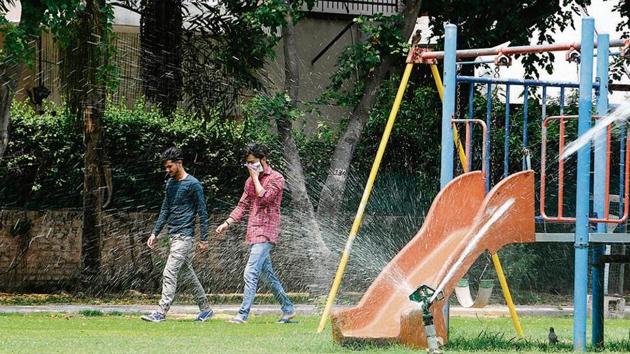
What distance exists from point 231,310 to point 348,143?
4038 mm

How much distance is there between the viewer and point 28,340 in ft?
34.4

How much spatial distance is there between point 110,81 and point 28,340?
296 inches

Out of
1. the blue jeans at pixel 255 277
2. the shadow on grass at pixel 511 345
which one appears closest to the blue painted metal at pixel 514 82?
the shadow on grass at pixel 511 345

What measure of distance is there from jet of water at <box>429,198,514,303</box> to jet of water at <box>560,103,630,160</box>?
22.5 inches

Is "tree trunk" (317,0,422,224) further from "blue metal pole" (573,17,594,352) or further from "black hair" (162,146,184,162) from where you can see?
"blue metal pole" (573,17,594,352)

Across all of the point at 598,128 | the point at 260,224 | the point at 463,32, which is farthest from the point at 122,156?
the point at 598,128

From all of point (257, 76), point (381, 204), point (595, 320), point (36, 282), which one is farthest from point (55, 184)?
point (595, 320)

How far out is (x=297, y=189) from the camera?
1881 cm

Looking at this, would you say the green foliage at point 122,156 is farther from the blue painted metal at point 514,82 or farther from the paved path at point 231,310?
the blue painted metal at point 514,82

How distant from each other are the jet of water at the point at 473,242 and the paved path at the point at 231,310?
19.9ft

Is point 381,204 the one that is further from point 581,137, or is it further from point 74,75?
point 581,137

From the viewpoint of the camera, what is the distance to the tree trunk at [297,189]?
18.4 meters

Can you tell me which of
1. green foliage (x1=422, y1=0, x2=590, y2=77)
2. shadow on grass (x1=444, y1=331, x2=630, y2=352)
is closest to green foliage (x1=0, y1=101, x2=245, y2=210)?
green foliage (x1=422, y1=0, x2=590, y2=77)

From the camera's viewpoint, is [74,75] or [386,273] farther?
[74,75]
